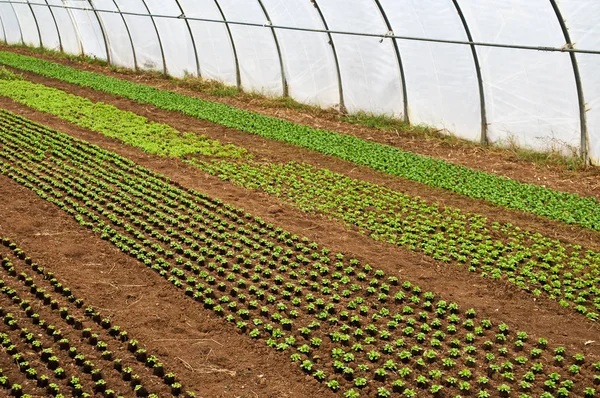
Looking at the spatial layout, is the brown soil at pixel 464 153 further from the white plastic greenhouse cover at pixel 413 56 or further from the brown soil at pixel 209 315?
the brown soil at pixel 209 315

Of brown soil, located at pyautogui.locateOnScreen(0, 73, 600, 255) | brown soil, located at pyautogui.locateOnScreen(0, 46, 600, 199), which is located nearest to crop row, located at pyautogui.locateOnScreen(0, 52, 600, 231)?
brown soil, located at pyautogui.locateOnScreen(0, 73, 600, 255)

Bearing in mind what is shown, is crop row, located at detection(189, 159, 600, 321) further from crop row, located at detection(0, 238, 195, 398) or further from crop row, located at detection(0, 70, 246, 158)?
crop row, located at detection(0, 238, 195, 398)

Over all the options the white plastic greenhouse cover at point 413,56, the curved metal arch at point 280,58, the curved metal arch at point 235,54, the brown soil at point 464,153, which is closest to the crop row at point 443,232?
the brown soil at point 464,153

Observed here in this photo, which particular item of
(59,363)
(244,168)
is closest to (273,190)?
(244,168)

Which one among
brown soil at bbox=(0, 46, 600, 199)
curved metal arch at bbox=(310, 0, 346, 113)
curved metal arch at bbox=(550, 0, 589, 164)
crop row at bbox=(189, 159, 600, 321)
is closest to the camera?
A: crop row at bbox=(189, 159, 600, 321)

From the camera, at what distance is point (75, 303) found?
679 cm

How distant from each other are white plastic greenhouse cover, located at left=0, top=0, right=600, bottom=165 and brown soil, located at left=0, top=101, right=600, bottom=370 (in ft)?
16.9

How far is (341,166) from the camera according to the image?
11.5 metres

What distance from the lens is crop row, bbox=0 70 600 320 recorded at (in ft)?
24.4

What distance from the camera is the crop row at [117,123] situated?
1229 cm

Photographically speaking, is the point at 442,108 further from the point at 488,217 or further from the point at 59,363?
the point at 59,363

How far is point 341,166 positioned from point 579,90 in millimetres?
4397

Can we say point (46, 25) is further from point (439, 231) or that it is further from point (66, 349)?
point (66, 349)

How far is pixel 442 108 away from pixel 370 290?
710cm
